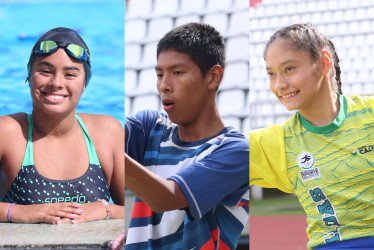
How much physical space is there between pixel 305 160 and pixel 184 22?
0.58 metres

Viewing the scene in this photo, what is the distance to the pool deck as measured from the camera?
1.29m

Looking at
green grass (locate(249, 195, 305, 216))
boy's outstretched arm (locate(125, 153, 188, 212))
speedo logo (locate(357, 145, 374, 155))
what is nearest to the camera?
boy's outstretched arm (locate(125, 153, 188, 212))

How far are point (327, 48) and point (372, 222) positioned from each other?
22.3 inches

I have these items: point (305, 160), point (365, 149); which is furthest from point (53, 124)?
point (365, 149)

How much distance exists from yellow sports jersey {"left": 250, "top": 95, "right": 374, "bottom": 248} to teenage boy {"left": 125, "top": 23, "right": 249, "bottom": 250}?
0.77ft

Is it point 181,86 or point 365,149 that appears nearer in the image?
point 181,86

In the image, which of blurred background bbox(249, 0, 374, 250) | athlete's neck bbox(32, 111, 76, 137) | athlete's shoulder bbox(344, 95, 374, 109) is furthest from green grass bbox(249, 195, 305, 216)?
athlete's neck bbox(32, 111, 76, 137)

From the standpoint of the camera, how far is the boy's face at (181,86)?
51.1 inches

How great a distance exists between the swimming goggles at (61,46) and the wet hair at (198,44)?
256 mm

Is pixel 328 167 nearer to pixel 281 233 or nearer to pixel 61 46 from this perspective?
pixel 281 233

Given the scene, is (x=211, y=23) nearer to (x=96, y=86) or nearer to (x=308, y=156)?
(x=96, y=86)

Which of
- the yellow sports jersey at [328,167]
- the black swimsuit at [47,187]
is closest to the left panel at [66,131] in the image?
the black swimsuit at [47,187]

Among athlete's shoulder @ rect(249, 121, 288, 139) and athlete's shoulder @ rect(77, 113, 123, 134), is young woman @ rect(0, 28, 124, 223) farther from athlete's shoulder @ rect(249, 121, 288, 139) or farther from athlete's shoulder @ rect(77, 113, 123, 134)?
athlete's shoulder @ rect(249, 121, 288, 139)

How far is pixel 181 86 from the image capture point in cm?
130
